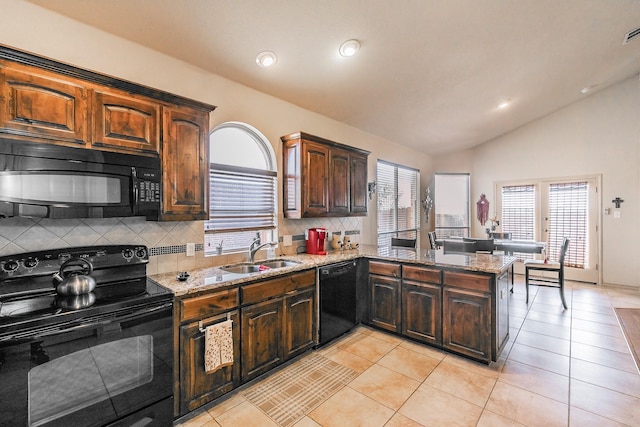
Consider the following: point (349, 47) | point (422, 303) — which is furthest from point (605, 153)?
point (349, 47)

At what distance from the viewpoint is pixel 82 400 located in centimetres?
157

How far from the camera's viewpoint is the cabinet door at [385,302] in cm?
333

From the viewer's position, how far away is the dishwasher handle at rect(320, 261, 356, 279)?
3.08m

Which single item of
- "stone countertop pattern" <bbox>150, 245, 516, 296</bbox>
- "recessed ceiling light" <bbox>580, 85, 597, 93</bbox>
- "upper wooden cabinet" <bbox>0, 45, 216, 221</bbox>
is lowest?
"stone countertop pattern" <bbox>150, 245, 516, 296</bbox>

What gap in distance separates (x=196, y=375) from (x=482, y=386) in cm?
229

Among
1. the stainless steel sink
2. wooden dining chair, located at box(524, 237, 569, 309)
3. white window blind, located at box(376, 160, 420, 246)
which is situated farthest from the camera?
white window blind, located at box(376, 160, 420, 246)

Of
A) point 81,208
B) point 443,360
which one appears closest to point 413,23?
point 81,208

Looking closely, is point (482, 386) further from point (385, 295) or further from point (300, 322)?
point (300, 322)

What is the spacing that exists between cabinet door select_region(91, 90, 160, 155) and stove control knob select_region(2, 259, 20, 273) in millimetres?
853

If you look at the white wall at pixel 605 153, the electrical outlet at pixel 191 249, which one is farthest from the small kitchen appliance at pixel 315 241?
the white wall at pixel 605 153

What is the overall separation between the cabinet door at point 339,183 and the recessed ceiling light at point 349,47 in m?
1.15

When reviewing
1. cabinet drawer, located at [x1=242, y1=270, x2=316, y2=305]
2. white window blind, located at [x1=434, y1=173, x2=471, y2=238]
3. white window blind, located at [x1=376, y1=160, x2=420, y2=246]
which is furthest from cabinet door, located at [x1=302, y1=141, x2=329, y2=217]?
white window blind, located at [x1=434, y1=173, x2=471, y2=238]

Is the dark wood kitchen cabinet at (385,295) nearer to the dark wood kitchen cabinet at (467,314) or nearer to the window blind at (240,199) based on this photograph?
the dark wood kitchen cabinet at (467,314)

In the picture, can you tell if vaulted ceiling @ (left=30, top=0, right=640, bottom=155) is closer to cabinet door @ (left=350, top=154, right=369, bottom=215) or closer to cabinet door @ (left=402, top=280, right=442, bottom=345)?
cabinet door @ (left=350, top=154, right=369, bottom=215)
